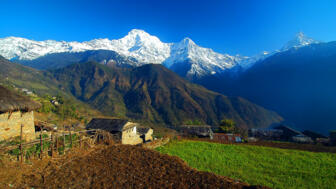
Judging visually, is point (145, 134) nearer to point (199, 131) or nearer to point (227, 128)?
point (199, 131)

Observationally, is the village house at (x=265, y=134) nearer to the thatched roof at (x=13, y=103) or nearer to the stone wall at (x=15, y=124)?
the stone wall at (x=15, y=124)

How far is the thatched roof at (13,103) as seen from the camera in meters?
13.5

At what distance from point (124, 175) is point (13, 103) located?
41.6 ft

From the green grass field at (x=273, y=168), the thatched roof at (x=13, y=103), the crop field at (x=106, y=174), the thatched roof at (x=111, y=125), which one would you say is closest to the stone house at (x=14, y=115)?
the thatched roof at (x=13, y=103)

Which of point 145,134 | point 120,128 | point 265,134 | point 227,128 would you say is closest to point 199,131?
point 227,128

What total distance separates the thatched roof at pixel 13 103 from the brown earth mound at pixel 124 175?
759cm

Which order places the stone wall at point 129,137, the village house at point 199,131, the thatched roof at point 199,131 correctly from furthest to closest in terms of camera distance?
the thatched roof at point 199,131 < the village house at point 199,131 < the stone wall at point 129,137

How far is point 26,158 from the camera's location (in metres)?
11.3

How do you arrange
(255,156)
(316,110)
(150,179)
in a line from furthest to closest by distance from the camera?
1. (316,110)
2. (255,156)
3. (150,179)

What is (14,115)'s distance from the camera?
1423 centimetres

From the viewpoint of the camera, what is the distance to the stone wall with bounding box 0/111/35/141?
43.7 feet

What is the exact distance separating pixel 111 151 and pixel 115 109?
524 feet

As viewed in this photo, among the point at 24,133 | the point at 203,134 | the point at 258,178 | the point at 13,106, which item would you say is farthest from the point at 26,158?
the point at 203,134

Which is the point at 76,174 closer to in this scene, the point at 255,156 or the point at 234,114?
the point at 255,156
